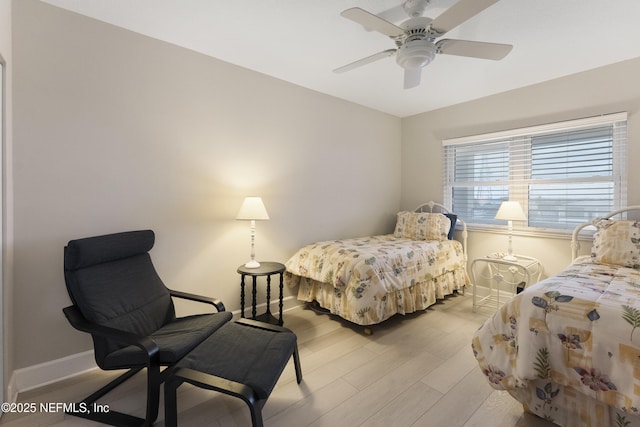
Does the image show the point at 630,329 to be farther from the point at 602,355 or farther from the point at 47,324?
the point at 47,324

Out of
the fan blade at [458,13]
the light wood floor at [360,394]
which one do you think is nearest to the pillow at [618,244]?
the light wood floor at [360,394]

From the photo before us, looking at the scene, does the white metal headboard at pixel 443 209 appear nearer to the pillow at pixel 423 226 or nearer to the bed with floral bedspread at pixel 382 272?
the bed with floral bedspread at pixel 382 272

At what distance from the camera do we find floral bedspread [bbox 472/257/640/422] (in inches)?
51.0

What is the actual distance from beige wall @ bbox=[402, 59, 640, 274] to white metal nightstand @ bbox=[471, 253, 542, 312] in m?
0.15

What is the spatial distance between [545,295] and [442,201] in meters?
2.68

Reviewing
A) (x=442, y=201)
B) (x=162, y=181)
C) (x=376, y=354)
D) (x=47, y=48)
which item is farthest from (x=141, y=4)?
(x=442, y=201)

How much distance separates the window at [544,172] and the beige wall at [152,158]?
5.63 ft

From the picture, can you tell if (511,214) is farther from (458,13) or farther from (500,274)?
(458,13)

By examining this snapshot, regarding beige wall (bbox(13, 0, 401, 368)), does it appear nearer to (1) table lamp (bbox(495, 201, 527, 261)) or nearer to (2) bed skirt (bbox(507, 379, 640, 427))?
(1) table lamp (bbox(495, 201, 527, 261))

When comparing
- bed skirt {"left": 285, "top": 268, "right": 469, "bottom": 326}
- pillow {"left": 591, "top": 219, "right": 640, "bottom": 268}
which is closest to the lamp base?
bed skirt {"left": 285, "top": 268, "right": 469, "bottom": 326}

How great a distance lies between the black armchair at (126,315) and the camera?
5.16ft

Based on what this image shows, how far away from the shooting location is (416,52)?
1987 mm

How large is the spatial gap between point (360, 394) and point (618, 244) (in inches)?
91.3

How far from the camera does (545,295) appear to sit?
159cm
